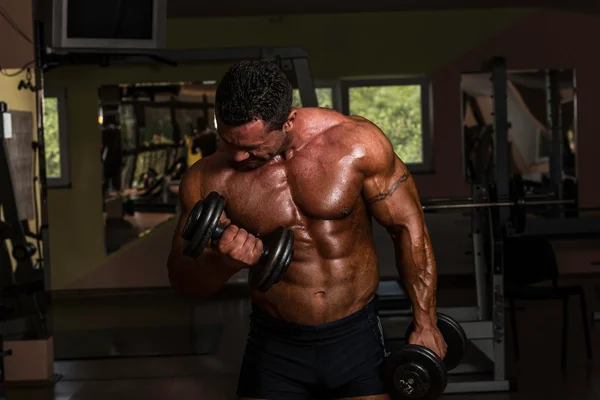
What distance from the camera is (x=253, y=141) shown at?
1.54 meters

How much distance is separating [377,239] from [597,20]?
2.07 metres

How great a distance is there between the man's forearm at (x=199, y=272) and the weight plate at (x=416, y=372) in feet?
1.17

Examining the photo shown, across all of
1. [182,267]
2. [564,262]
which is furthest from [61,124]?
[182,267]

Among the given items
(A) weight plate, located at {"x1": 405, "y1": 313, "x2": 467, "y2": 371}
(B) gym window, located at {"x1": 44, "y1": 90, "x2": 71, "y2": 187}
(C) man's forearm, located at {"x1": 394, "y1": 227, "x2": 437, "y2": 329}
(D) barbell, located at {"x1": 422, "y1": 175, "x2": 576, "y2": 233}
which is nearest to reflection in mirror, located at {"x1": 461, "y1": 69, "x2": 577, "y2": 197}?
(D) barbell, located at {"x1": 422, "y1": 175, "x2": 576, "y2": 233}

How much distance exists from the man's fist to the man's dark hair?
19 centimetres

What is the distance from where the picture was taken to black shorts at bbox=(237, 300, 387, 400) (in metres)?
1.74

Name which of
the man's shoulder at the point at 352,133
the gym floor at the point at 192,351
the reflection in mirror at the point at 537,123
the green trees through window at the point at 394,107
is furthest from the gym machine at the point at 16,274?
the reflection in mirror at the point at 537,123

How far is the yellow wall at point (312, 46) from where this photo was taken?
5.98 metres

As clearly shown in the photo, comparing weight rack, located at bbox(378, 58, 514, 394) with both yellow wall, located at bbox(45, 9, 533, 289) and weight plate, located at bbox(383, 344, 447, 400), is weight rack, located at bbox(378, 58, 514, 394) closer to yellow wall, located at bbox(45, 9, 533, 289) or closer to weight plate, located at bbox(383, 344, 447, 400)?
weight plate, located at bbox(383, 344, 447, 400)

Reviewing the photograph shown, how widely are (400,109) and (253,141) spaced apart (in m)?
4.64

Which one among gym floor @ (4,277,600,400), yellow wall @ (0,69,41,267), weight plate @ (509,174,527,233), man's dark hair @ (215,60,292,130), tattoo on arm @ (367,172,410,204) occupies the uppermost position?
yellow wall @ (0,69,41,267)

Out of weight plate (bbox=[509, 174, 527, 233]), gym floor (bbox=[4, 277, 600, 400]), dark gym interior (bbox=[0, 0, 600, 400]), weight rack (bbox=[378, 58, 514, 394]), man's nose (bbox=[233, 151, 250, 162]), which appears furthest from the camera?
dark gym interior (bbox=[0, 0, 600, 400])

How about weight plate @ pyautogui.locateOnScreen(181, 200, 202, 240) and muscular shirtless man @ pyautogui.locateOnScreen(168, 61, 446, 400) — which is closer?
weight plate @ pyautogui.locateOnScreen(181, 200, 202, 240)

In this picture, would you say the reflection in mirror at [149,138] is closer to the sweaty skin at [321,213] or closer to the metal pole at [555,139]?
the metal pole at [555,139]
